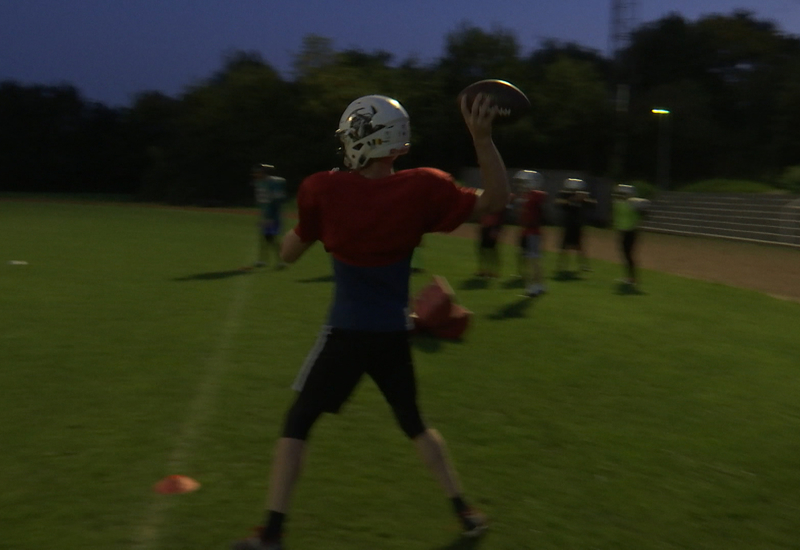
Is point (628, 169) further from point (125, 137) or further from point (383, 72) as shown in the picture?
point (125, 137)

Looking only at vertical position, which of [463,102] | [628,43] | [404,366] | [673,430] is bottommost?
[673,430]

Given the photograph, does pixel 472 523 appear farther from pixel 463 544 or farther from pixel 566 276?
pixel 566 276

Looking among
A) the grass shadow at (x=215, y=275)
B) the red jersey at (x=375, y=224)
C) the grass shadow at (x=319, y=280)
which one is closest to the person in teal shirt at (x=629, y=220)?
the grass shadow at (x=319, y=280)

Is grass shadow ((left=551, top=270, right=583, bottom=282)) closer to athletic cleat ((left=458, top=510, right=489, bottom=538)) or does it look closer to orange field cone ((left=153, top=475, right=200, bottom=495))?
orange field cone ((left=153, top=475, right=200, bottom=495))

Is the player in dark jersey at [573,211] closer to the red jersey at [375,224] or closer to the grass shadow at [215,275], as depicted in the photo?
the grass shadow at [215,275]

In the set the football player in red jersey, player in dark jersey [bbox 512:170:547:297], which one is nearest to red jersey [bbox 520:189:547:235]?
player in dark jersey [bbox 512:170:547:297]

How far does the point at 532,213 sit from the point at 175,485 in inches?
387

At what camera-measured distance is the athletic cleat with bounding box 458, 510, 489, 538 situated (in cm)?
426

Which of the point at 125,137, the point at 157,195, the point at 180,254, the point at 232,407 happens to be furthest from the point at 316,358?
the point at 125,137

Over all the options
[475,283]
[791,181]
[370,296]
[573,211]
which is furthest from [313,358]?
[791,181]

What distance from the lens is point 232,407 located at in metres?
6.56

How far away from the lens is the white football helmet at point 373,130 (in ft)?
12.1

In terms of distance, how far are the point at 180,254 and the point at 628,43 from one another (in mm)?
24143

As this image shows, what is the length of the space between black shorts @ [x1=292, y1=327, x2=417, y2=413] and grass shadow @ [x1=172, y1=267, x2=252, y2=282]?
1121 cm
